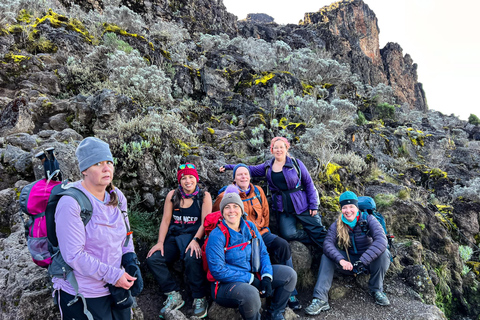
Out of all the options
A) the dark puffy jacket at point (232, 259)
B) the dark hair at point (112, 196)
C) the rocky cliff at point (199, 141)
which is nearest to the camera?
the dark hair at point (112, 196)

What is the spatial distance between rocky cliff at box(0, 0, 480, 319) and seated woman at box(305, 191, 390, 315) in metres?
0.30

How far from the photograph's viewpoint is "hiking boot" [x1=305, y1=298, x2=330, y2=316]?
13.1 ft

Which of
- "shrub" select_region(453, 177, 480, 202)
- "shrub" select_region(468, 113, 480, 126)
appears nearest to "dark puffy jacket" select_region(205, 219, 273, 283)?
"shrub" select_region(453, 177, 480, 202)

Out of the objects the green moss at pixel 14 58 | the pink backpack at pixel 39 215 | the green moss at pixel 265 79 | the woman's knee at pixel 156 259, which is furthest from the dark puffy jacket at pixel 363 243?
the green moss at pixel 14 58

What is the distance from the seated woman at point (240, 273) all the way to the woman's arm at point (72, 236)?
62.0 inches

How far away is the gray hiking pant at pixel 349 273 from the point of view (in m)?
4.21

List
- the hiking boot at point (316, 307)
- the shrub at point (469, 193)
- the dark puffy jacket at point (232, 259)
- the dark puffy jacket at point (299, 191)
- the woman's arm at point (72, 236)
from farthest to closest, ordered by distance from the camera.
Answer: the shrub at point (469, 193), the dark puffy jacket at point (299, 191), the hiking boot at point (316, 307), the dark puffy jacket at point (232, 259), the woman's arm at point (72, 236)

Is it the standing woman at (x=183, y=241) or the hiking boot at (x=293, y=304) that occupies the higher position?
the standing woman at (x=183, y=241)

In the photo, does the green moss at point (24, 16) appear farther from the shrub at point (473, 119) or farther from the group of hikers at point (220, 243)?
the shrub at point (473, 119)

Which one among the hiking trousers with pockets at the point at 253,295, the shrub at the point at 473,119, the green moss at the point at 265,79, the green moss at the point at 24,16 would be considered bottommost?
the hiking trousers with pockets at the point at 253,295

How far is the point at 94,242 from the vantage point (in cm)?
229

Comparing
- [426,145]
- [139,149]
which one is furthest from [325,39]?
[139,149]

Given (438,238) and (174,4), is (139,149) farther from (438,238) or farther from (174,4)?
(174,4)

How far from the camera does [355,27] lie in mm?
53312
